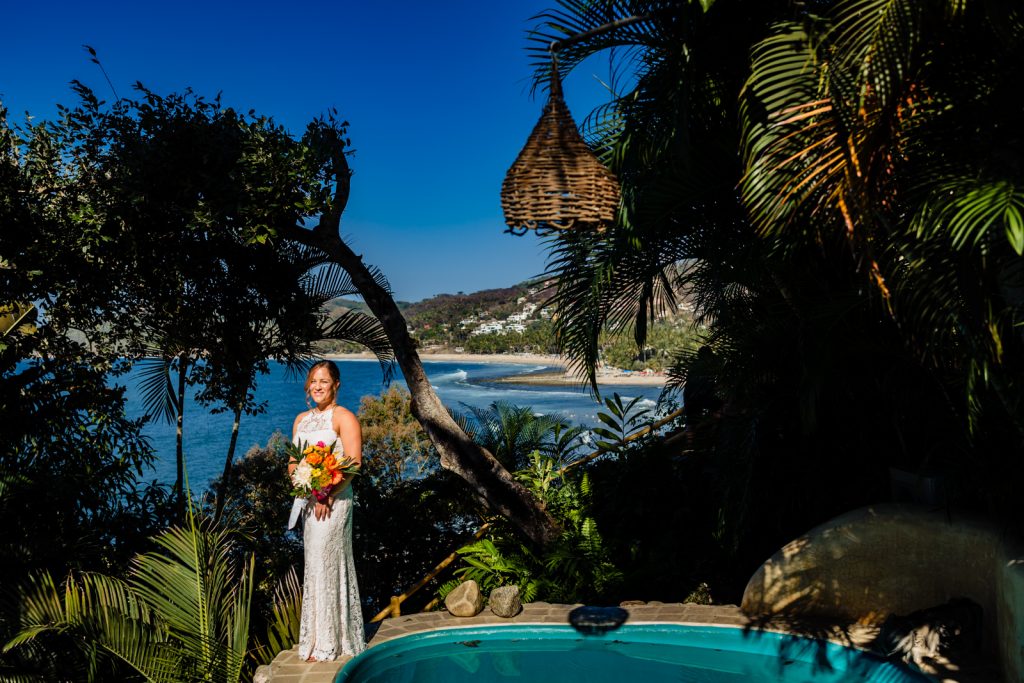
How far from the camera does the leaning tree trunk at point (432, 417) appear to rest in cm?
764

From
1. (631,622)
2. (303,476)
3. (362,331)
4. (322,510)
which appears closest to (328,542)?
(322,510)

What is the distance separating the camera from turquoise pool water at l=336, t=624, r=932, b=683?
501 centimetres

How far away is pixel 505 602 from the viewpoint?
5.79 m

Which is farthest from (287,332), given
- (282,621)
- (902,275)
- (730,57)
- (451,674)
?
(902,275)

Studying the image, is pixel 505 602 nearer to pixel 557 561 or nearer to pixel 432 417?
pixel 557 561

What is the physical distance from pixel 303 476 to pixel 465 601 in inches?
73.0

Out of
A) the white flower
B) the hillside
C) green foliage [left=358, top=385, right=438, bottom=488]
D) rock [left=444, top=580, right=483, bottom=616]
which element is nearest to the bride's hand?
the white flower

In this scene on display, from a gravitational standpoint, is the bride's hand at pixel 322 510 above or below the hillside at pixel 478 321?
below

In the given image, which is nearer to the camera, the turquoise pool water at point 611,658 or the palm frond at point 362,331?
the turquoise pool water at point 611,658

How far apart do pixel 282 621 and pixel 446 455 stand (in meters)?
2.33

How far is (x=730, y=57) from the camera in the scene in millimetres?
5500

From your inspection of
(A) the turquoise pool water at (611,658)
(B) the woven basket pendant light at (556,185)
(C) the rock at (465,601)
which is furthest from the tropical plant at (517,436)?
(B) the woven basket pendant light at (556,185)

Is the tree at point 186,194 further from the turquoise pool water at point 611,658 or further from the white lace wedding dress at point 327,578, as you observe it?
the turquoise pool water at point 611,658

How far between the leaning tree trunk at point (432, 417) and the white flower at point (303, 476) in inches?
115
